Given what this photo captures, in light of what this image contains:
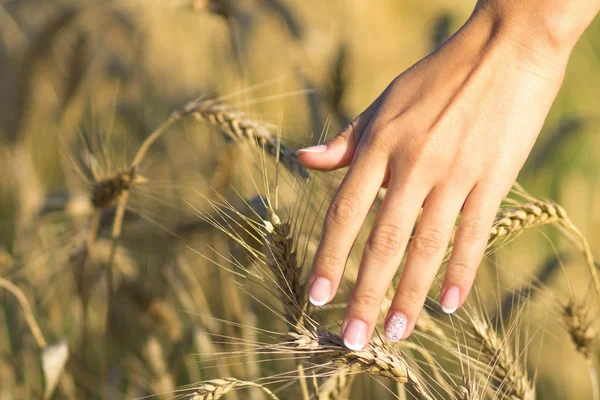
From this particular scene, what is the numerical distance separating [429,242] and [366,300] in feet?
0.43

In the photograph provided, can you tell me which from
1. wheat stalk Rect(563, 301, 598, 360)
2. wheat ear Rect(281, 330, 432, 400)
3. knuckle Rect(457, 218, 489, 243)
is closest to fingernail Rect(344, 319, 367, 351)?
wheat ear Rect(281, 330, 432, 400)

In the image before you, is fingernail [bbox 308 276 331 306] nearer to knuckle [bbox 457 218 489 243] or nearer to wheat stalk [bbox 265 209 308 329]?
wheat stalk [bbox 265 209 308 329]

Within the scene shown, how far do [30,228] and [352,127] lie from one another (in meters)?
1.20

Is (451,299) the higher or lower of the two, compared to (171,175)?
higher

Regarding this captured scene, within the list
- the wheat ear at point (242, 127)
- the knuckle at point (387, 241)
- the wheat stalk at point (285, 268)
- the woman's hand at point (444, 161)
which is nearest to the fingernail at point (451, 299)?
the woman's hand at point (444, 161)

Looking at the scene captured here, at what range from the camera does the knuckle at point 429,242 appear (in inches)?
37.3

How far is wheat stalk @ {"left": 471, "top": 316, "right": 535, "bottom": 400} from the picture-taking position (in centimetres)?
95

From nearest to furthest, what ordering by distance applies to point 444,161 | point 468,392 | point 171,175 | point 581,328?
1. point 468,392
2. point 444,161
3. point 581,328
4. point 171,175

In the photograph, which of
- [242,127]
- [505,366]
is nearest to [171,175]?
[242,127]

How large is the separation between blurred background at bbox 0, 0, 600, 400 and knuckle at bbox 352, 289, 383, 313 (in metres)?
0.37

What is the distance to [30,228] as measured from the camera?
1829mm

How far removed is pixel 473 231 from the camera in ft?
3.13

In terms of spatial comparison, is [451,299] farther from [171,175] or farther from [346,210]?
[171,175]

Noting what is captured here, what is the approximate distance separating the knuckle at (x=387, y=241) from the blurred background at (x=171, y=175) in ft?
1.09
